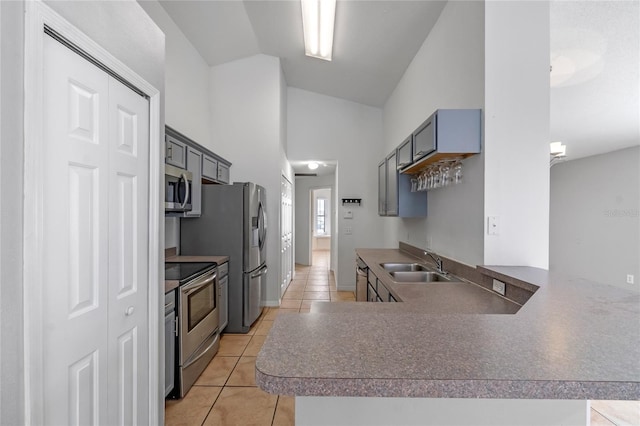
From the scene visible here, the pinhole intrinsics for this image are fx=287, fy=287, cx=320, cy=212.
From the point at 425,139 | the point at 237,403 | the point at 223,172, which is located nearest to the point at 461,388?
the point at 425,139

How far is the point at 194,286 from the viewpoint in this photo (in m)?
2.37

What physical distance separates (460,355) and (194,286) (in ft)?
7.08

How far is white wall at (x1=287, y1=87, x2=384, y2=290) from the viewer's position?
5.35 metres

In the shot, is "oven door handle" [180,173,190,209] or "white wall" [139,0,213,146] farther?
"white wall" [139,0,213,146]

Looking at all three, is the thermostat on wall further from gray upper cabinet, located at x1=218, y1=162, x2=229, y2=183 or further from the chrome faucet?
the chrome faucet

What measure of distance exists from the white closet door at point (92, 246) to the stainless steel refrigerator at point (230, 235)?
5.84 ft

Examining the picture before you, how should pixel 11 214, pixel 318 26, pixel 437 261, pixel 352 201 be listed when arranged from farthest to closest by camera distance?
pixel 352 201, pixel 318 26, pixel 437 261, pixel 11 214

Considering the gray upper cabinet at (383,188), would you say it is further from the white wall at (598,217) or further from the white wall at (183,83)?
the white wall at (598,217)

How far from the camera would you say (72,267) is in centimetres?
113

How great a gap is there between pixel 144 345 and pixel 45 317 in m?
0.65

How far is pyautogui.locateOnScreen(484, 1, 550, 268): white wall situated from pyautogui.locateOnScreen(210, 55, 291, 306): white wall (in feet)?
9.85

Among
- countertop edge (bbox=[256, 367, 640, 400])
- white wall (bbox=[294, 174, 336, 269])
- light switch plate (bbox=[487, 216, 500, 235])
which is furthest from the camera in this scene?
white wall (bbox=[294, 174, 336, 269])

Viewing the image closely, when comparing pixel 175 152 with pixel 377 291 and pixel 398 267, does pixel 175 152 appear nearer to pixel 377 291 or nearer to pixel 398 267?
pixel 377 291

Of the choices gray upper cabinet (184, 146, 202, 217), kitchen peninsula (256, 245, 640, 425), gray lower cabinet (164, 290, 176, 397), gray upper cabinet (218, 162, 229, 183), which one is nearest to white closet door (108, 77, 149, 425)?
gray lower cabinet (164, 290, 176, 397)
